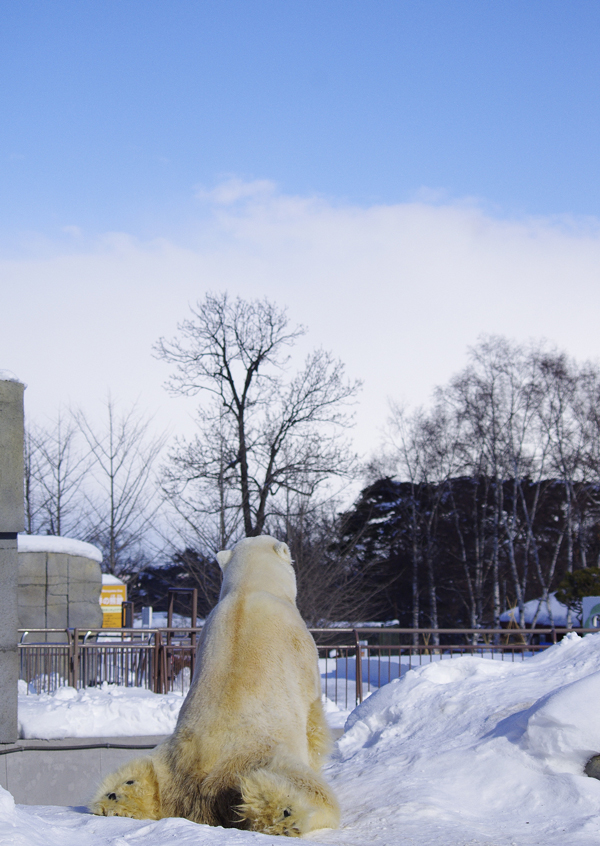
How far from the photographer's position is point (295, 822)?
376cm

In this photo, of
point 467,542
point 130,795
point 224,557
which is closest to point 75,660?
point 224,557

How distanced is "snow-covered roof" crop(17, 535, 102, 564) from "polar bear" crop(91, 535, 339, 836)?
48.1 ft

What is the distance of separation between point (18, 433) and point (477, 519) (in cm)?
2303

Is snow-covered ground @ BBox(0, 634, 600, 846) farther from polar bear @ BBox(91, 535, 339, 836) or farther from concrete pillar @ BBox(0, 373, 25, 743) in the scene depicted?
concrete pillar @ BBox(0, 373, 25, 743)

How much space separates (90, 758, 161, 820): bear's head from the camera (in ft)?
13.8

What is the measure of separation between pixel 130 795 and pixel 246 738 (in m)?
0.69

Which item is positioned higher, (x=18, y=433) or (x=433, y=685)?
(x=18, y=433)

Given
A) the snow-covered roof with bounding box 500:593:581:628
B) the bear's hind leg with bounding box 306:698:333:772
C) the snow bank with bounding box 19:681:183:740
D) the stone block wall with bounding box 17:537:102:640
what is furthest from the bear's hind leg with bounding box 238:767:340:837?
the snow-covered roof with bounding box 500:593:581:628

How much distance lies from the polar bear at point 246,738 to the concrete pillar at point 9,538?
416cm

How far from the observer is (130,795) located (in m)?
4.26

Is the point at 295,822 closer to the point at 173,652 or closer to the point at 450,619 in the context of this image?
the point at 173,652

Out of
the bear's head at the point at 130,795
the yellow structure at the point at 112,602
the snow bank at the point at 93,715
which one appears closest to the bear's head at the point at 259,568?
the bear's head at the point at 130,795

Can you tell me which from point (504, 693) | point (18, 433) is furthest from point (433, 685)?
point (18, 433)

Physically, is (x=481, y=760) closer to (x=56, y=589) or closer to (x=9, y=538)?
(x=9, y=538)
